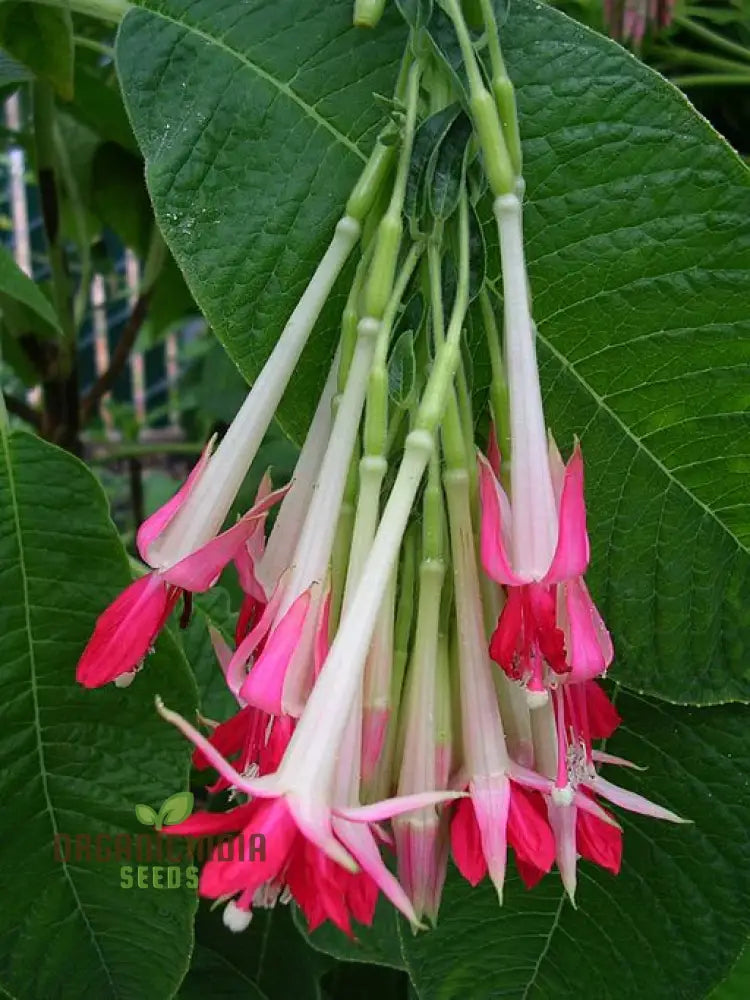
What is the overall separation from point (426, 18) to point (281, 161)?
0.27ft

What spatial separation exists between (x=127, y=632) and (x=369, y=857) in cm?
13

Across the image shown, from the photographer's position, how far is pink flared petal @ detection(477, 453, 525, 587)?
1.12ft

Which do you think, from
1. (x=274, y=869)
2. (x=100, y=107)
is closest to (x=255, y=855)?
(x=274, y=869)

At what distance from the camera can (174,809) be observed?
50cm

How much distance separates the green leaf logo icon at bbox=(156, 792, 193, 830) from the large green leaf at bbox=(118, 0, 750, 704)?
21 cm

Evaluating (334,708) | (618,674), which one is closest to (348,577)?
(334,708)

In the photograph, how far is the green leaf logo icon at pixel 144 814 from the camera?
486 millimetres

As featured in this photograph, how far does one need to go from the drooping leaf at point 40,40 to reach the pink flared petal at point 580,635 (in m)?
0.42

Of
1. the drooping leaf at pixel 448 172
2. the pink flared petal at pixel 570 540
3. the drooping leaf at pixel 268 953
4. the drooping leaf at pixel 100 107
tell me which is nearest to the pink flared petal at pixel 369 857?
the pink flared petal at pixel 570 540

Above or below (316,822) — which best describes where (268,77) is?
above

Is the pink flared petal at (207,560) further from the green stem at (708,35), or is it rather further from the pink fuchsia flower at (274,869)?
the green stem at (708,35)

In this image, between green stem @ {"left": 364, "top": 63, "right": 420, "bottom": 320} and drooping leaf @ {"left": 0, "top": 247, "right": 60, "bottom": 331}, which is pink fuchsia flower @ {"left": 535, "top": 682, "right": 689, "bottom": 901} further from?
drooping leaf @ {"left": 0, "top": 247, "right": 60, "bottom": 331}

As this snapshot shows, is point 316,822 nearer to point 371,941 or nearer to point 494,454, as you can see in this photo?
point 494,454

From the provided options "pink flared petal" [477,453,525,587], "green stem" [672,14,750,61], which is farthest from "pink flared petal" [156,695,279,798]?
"green stem" [672,14,750,61]
